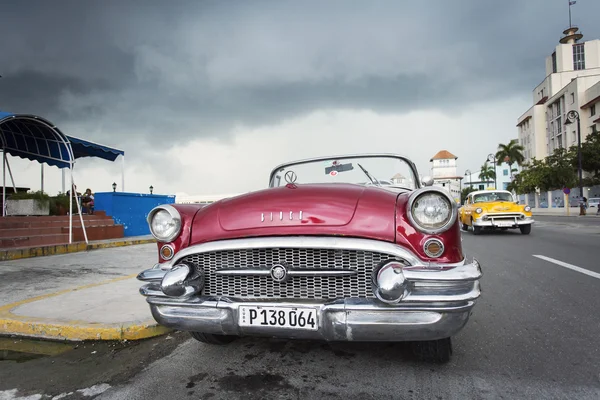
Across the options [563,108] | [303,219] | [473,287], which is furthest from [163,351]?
[563,108]

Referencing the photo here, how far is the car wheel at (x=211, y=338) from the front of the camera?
8.38ft

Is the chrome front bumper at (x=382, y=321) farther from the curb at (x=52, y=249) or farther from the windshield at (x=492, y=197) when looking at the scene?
the windshield at (x=492, y=197)

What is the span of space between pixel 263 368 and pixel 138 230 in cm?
1069

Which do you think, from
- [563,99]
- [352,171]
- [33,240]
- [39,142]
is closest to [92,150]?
[39,142]

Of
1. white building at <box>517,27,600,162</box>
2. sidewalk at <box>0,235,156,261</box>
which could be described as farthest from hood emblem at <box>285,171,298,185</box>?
white building at <box>517,27,600,162</box>

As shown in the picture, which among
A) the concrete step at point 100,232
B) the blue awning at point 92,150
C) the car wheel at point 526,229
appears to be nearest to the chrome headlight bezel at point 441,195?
the concrete step at point 100,232

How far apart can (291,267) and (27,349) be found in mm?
2159

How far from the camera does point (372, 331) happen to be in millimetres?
1833

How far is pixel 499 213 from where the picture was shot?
1138cm

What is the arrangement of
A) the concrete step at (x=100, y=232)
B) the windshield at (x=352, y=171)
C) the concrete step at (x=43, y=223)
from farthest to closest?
the concrete step at (x=100, y=232) → the concrete step at (x=43, y=223) → the windshield at (x=352, y=171)

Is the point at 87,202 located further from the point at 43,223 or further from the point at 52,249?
the point at 52,249

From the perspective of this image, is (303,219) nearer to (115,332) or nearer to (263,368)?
(263,368)

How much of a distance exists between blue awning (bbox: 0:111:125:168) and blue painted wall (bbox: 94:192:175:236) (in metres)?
1.46

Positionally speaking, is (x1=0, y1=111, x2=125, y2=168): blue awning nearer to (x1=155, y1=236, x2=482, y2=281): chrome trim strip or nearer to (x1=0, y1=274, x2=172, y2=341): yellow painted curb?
(x1=0, y1=274, x2=172, y2=341): yellow painted curb
